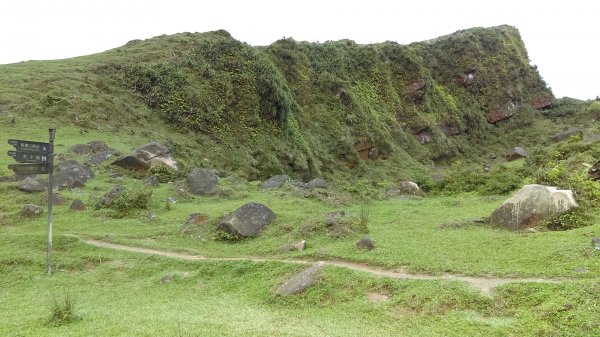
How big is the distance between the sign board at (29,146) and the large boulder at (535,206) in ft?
44.6

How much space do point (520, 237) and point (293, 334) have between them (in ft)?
24.7

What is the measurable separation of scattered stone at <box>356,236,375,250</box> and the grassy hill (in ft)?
1.24

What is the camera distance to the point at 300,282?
10.4 m

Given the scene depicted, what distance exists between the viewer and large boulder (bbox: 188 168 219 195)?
2200 centimetres

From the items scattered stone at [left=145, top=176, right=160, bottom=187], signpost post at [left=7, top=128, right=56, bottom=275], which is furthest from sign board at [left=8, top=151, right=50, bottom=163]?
scattered stone at [left=145, top=176, right=160, bottom=187]

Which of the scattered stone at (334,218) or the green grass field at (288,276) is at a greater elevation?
the scattered stone at (334,218)

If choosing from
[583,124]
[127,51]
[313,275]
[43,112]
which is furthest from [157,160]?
[583,124]

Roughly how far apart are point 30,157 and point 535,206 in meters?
14.4

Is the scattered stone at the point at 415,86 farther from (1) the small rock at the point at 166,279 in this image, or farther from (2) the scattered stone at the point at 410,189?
(1) the small rock at the point at 166,279

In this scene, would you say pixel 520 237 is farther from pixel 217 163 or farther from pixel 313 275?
pixel 217 163

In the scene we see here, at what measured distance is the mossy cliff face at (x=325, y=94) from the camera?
36250 millimetres

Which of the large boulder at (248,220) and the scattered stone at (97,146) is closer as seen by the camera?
the large boulder at (248,220)

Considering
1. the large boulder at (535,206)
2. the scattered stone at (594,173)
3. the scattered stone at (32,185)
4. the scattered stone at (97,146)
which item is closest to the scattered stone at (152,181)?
the scattered stone at (32,185)

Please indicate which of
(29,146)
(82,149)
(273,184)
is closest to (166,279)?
(29,146)
